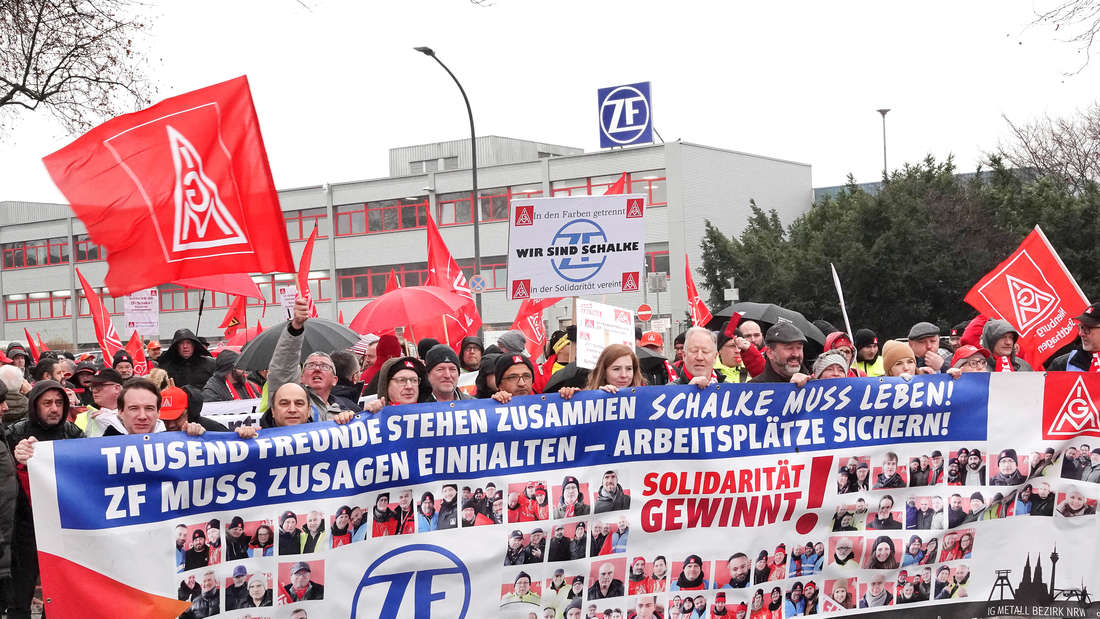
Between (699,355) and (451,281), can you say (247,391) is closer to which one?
(451,281)

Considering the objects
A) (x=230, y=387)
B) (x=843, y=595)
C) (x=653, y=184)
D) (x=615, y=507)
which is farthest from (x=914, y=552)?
(x=653, y=184)

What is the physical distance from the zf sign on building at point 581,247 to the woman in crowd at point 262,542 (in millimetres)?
3043

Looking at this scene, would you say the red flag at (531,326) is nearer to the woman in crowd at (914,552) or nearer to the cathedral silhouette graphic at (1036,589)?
the woman in crowd at (914,552)

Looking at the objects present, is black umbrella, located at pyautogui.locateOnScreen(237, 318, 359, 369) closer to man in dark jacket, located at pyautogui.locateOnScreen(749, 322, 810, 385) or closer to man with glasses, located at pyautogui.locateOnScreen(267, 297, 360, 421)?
man with glasses, located at pyautogui.locateOnScreen(267, 297, 360, 421)

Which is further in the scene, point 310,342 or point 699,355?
point 310,342

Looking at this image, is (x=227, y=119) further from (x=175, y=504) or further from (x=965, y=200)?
(x=965, y=200)

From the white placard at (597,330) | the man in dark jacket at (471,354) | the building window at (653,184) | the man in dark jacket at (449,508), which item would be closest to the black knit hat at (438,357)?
the white placard at (597,330)

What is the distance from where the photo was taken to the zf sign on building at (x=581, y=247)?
26.0ft

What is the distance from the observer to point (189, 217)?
6.16 meters

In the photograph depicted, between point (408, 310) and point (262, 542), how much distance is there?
22.8 feet

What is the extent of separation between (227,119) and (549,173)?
1796 inches

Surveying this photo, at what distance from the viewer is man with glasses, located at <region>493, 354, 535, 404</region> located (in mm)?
7234

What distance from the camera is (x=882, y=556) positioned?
6.36m

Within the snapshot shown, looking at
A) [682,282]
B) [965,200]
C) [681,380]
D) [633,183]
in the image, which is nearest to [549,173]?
[633,183]
